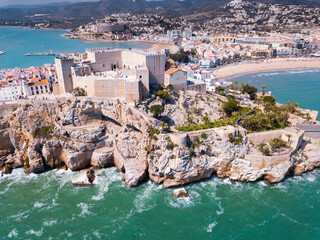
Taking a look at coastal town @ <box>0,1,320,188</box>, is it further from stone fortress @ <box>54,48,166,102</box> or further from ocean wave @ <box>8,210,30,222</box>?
ocean wave @ <box>8,210,30,222</box>

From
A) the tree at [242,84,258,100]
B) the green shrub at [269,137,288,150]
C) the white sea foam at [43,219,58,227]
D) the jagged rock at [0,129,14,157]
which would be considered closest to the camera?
the white sea foam at [43,219,58,227]

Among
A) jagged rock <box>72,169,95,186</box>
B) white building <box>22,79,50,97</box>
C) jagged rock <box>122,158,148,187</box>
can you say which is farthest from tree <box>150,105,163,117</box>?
white building <box>22,79,50,97</box>

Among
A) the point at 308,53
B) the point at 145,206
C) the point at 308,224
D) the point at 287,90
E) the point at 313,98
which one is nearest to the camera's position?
the point at 308,224

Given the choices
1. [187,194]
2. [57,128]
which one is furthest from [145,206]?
[57,128]

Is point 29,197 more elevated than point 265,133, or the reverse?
point 265,133

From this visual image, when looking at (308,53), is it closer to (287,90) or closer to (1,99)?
(287,90)
